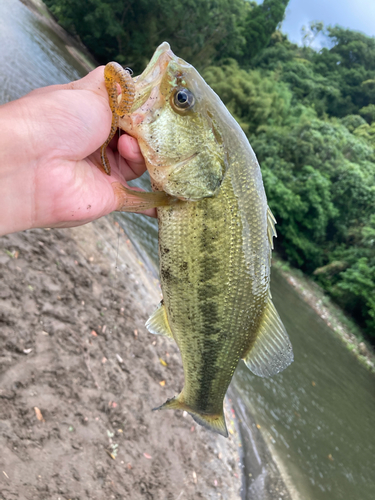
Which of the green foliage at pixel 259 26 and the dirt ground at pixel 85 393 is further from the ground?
the green foliage at pixel 259 26

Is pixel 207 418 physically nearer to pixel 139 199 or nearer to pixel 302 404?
pixel 139 199

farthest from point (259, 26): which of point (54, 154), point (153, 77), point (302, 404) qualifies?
point (54, 154)

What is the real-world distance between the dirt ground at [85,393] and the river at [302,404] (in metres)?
1.38

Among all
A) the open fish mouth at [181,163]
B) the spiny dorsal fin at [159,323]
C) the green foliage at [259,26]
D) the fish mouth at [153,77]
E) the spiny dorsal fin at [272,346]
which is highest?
the green foliage at [259,26]

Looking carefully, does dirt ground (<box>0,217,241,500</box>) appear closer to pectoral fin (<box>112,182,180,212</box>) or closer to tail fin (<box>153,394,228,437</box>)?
tail fin (<box>153,394,228,437</box>)

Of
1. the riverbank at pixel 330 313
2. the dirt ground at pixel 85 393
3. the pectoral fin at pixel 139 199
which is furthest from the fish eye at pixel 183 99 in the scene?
the riverbank at pixel 330 313

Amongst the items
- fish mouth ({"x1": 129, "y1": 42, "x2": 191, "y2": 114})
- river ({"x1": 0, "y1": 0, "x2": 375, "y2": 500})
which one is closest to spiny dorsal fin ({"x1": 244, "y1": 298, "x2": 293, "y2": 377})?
fish mouth ({"x1": 129, "y1": 42, "x2": 191, "y2": 114})

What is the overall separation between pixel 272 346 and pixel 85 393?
8.32 ft

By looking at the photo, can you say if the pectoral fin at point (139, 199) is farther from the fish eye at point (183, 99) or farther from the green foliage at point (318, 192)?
the green foliage at point (318, 192)

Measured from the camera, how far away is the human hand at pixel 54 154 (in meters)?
1.51

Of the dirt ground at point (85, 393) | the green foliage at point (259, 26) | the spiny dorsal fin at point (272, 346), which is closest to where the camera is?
the spiny dorsal fin at point (272, 346)

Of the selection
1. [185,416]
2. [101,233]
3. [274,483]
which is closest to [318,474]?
[274,483]

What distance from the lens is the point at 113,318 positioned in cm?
491

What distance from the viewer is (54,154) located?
1.62m
